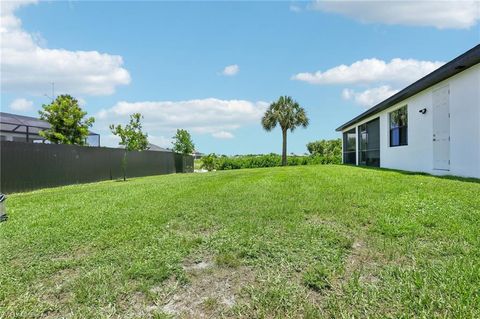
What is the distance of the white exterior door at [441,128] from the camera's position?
33.6ft

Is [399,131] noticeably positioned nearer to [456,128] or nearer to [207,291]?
[456,128]

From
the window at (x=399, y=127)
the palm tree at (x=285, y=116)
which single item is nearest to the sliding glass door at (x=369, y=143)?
the window at (x=399, y=127)

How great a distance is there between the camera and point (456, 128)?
31.6 ft

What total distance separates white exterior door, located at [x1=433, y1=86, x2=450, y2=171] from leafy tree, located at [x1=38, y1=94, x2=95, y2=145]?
60.9 ft

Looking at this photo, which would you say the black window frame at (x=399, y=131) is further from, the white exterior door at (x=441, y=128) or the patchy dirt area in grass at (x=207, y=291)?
the patchy dirt area in grass at (x=207, y=291)

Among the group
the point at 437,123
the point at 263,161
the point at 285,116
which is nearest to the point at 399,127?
the point at 437,123

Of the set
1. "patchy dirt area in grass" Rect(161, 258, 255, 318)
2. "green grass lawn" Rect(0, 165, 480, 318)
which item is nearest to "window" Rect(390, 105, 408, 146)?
"green grass lawn" Rect(0, 165, 480, 318)

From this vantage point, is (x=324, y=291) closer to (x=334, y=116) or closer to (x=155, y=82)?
(x=155, y=82)

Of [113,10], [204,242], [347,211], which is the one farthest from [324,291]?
[113,10]

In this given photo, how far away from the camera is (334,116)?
2775cm

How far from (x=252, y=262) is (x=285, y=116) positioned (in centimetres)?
3143

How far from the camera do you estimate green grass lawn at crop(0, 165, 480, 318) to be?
228 cm

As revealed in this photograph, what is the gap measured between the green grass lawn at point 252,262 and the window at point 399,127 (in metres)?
9.83

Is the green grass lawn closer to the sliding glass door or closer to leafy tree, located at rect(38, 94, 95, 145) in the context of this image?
the sliding glass door
